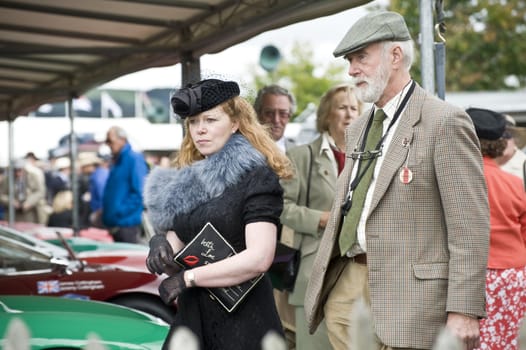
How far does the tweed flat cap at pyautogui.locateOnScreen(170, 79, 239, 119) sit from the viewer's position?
151 inches

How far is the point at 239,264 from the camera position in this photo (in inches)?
144

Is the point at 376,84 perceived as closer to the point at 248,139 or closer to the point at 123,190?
the point at 248,139

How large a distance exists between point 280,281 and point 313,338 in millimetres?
510

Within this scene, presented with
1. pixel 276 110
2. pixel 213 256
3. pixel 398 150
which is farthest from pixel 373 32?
pixel 276 110

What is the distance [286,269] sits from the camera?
6.28m

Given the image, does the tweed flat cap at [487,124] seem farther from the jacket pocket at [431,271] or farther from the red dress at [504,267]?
the jacket pocket at [431,271]

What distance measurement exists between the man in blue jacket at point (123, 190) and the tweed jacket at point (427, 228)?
28.4 feet

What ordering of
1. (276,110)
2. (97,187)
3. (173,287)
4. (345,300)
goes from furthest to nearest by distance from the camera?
(97,187) → (276,110) → (345,300) → (173,287)

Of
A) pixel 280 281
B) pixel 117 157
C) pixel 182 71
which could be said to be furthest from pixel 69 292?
pixel 117 157

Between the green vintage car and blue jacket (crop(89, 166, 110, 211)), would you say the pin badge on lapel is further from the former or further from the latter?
blue jacket (crop(89, 166, 110, 211))

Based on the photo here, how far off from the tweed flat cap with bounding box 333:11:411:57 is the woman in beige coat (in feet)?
7.52

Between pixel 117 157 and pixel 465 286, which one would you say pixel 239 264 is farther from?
pixel 117 157

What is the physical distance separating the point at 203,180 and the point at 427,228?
89 centimetres

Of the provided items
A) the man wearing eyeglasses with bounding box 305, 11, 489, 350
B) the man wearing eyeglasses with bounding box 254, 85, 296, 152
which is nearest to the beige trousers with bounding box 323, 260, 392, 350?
the man wearing eyeglasses with bounding box 305, 11, 489, 350
